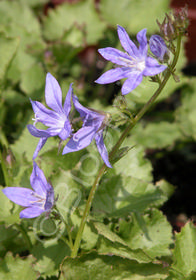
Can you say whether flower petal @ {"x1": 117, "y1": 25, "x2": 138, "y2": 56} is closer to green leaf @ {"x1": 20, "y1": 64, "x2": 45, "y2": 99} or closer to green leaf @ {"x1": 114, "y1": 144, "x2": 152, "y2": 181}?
green leaf @ {"x1": 114, "y1": 144, "x2": 152, "y2": 181}

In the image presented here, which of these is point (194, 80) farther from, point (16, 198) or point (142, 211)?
point (16, 198)

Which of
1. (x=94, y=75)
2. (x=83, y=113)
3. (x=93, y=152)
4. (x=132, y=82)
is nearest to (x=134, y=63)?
(x=132, y=82)

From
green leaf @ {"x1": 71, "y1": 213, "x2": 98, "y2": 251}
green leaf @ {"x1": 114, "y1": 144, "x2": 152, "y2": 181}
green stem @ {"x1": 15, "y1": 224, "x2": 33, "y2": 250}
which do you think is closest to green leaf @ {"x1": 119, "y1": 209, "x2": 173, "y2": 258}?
green leaf @ {"x1": 71, "y1": 213, "x2": 98, "y2": 251}

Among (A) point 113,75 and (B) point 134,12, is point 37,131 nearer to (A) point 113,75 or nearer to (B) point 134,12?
(A) point 113,75

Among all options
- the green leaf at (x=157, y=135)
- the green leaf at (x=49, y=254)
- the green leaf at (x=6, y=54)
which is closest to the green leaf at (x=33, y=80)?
the green leaf at (x=6, y=54)

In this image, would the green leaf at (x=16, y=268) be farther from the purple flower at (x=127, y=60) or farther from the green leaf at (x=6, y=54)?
the green leaf at (x=6, y=54)

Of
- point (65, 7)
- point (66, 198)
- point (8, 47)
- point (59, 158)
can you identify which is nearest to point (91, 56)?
point (65, 7)
